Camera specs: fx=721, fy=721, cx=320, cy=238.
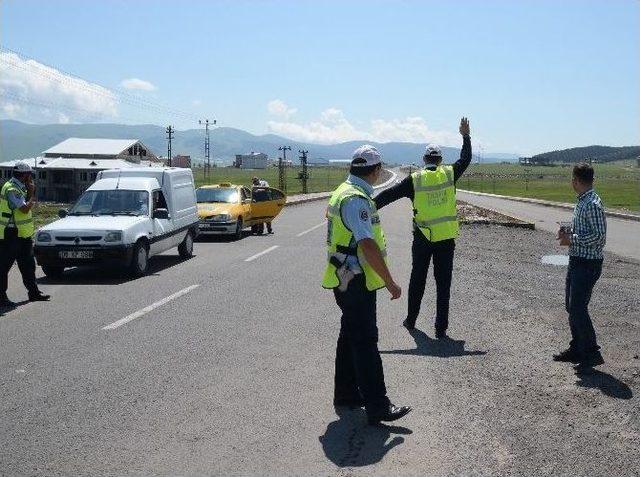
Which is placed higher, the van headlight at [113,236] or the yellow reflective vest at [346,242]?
the yellow reflective vest at [346,242]

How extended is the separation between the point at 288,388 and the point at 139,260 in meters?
7.56

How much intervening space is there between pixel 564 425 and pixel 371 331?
1.49 m

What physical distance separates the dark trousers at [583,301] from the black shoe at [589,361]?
36mm

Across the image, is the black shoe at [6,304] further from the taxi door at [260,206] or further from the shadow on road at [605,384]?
the taxi door at [260,206]

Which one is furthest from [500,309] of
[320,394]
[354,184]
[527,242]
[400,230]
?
[400,230]

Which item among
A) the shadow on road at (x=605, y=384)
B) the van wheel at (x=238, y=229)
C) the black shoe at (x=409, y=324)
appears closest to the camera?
the shadow on road at (x=605, y=384)

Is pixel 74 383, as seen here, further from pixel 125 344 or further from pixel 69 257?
pixel 69 257

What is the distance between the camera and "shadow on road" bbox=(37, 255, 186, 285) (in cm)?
1234

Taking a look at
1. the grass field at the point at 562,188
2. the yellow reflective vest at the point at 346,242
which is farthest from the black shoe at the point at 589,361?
the grass field at the point at 562,188

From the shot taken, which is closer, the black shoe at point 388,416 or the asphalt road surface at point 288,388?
the asphalt road surface at point 288,388

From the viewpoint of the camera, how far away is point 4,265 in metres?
10.1

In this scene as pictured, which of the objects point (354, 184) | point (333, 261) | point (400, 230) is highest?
point (354, 184)

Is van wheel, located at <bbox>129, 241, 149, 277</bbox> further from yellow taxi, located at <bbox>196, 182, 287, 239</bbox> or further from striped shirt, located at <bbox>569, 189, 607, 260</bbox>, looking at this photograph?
striped shirt, located at <bbox>569, 189, 607, 260</bbox>

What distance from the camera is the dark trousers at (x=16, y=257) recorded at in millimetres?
10078
